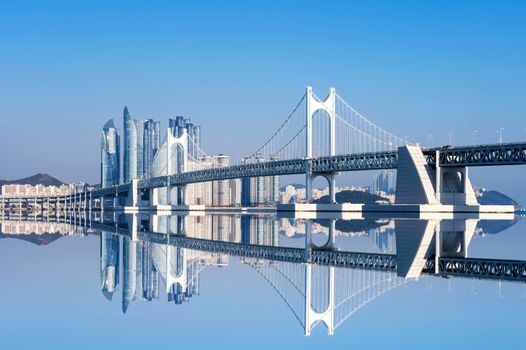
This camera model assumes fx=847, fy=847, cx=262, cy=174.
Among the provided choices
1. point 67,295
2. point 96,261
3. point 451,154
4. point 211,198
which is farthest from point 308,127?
point 211,198

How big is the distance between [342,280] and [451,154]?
47415mm

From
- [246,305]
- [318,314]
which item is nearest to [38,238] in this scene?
[246,305]

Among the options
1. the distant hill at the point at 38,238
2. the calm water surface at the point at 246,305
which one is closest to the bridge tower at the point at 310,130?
the distant hill at the point at 38,238

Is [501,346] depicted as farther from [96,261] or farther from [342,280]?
[96,261]

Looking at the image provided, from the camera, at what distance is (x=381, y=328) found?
737 cm

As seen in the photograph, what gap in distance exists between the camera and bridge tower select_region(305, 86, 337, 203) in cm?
6681

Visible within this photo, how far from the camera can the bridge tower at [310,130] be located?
66.8 m

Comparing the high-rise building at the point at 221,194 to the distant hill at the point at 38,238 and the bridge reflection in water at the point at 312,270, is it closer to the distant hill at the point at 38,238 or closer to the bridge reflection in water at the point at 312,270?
the distant hill at the point at 38,238

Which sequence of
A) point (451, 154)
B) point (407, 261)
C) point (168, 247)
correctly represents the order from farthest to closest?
point (451, 154) → point (168, 247) → point (407, 261)

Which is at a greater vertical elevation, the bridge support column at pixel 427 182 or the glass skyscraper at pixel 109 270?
the bridge support column at pixel 427 182

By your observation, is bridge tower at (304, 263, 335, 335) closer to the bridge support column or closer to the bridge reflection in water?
the bridge reflection in water

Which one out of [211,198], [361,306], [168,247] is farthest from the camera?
[211,198]

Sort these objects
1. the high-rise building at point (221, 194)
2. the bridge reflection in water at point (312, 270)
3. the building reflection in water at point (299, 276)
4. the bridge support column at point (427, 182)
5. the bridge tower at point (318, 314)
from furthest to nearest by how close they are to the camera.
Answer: the high-rise building at point (221, 194) < the bridge support column at point (427, 182) < the bridge reflection in water at point (312, 270) < the building reflection in water at point (299, 276) < the bridge tower at point (318, 314)

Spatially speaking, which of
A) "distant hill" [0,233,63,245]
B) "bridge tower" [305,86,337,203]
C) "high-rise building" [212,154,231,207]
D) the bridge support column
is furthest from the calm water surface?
"high-rise building" [212,154,231,207]
